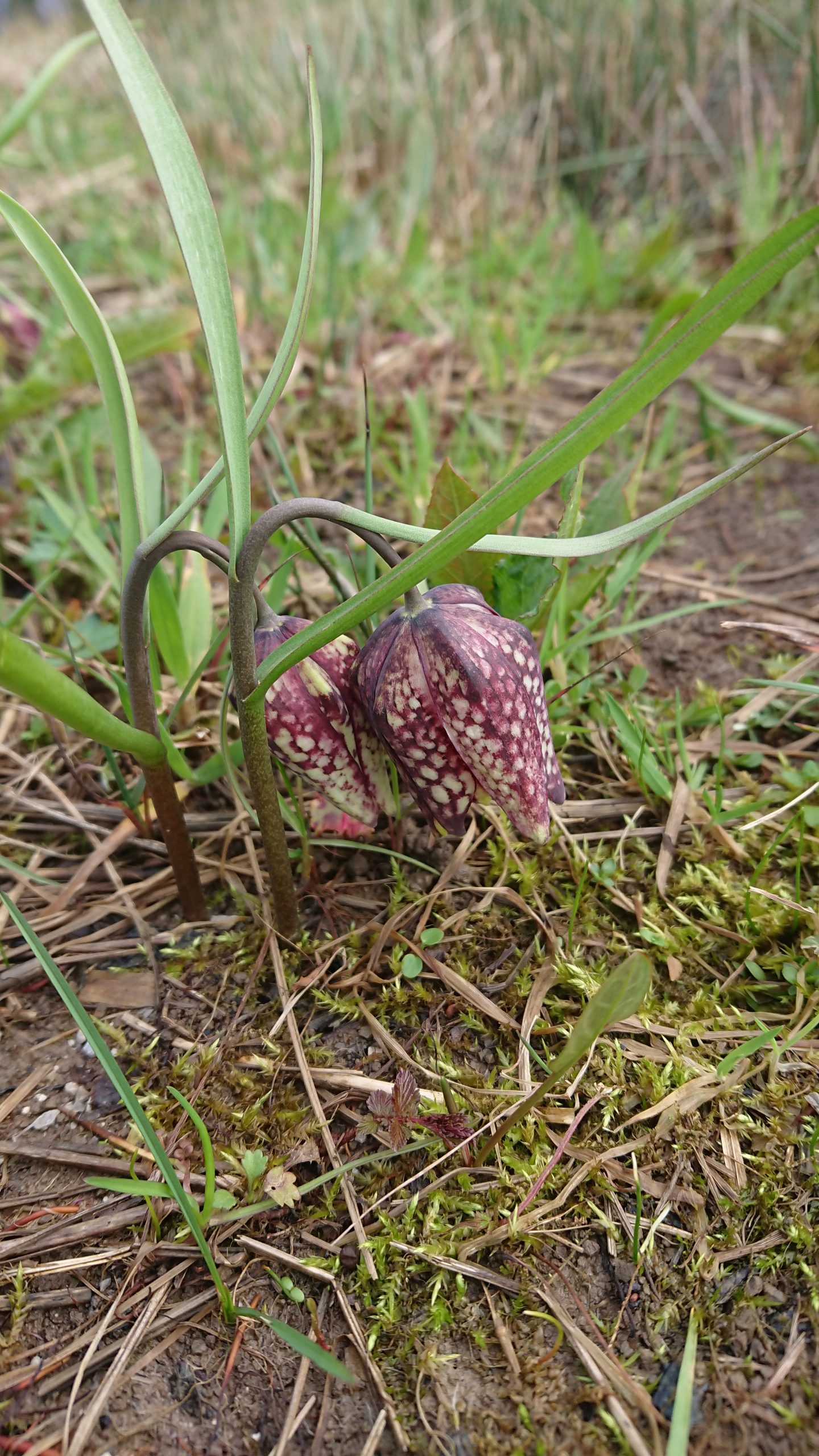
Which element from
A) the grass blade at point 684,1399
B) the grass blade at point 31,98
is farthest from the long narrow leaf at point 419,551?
the grass blade at point 31,98

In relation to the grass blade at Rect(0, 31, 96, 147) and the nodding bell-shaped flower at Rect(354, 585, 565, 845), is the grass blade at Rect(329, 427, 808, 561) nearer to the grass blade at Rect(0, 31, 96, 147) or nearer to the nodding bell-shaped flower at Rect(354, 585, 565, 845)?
the nodding bell-shaped flower at Rect(354, 585, 565, 845)

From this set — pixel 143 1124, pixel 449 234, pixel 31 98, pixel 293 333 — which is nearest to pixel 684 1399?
pixel 143 1124

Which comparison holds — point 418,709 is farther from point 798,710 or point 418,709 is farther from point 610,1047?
point 798,710

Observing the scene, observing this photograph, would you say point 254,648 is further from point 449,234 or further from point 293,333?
point 449,234

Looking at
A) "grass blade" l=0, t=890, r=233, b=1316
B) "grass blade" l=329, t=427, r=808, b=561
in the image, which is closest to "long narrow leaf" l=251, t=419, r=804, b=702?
"grass blade" l=329, t=427, r=808, b=561

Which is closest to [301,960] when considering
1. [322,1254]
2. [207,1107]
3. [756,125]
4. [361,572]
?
[207,1107]

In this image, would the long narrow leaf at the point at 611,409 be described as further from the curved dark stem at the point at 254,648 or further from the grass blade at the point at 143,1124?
the grass blade at the point at 143,1124

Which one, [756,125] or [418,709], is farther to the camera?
[756,125]
